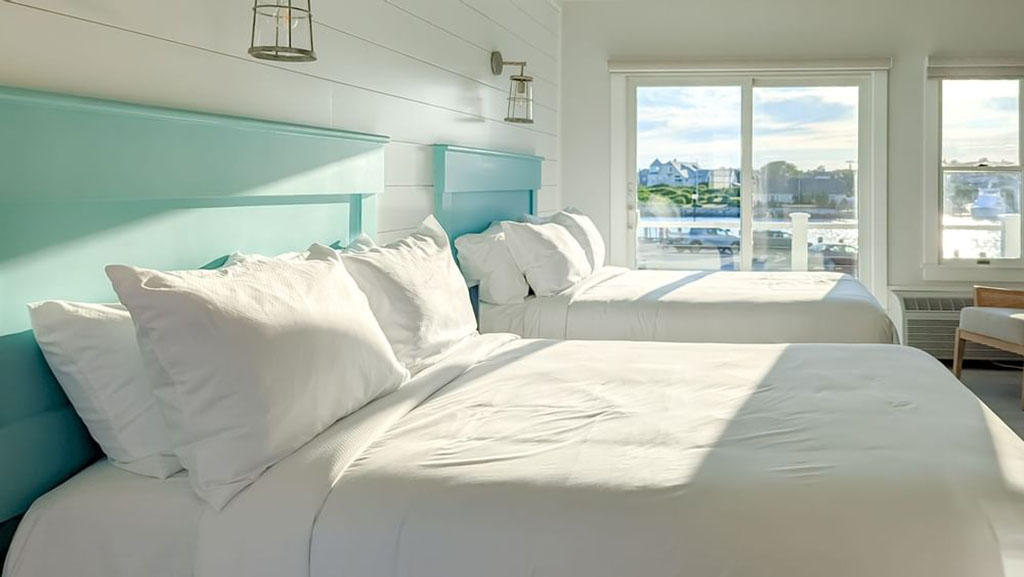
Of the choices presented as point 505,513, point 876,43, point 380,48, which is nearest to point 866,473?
point 505,513

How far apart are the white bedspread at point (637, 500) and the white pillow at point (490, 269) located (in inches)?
74.9

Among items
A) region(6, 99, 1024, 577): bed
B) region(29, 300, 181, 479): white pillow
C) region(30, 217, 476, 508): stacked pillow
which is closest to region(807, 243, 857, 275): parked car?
region(6, 99, 1024, 577): bed

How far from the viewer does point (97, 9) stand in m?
1.87

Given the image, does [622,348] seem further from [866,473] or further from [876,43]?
[876,43]

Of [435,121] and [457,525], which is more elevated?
[435,121]

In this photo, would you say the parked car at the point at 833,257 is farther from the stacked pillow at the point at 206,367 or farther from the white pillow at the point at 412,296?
the stacked pillow at the point at 206,367

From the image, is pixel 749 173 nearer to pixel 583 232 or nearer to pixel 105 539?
pixel 583 232

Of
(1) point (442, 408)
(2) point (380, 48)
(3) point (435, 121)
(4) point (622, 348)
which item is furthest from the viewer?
(3) point (435, 121)

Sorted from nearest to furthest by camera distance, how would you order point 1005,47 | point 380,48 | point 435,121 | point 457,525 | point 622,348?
1. point 457,525
2. point 622,348
3. point 380,48
4. point 435,121
5. point 1005,47

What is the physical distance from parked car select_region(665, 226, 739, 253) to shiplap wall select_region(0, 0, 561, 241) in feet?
4.99

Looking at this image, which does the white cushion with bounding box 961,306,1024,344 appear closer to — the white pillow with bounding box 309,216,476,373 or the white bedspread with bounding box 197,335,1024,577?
the white bedspread with bounding box 197,335,1024,577

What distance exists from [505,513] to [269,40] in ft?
4.37

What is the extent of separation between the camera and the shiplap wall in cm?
181

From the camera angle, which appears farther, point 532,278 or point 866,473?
point 532,278
